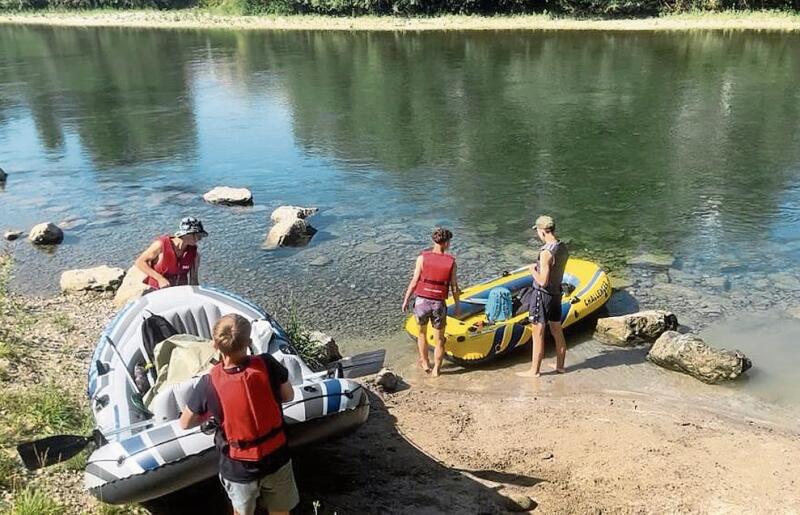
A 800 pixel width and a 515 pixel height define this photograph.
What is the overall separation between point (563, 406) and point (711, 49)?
3247cm

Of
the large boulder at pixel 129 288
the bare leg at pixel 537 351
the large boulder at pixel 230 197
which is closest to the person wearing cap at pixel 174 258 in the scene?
the large boulder at pixel 129 288

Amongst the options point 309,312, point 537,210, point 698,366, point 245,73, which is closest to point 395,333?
point 309,312

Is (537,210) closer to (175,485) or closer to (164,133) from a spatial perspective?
(175,485)

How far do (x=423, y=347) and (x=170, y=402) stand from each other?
3.55 meters

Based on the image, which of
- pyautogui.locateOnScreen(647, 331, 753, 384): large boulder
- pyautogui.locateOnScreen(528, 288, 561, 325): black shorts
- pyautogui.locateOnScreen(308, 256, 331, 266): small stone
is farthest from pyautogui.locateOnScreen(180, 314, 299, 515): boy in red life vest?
pyautogui.locateOnScreen(308, 256, 331, 266): small stone

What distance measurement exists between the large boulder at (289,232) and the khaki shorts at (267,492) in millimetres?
8636

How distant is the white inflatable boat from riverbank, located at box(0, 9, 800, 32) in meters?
42.2

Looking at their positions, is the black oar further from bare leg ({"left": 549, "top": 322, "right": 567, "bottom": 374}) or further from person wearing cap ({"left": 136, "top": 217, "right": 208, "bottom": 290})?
bare leg ({"left": 549, "top": 322, "right": 567, "bottom": 374})

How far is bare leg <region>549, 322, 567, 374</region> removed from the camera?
816 centimetres

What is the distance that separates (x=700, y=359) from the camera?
26.5 feet

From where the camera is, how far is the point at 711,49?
3500 cm

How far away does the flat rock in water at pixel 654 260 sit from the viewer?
38.1 ft

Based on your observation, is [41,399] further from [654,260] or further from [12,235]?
[654,260]

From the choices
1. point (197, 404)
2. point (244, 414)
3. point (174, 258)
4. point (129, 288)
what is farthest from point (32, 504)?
point (129, 288)
